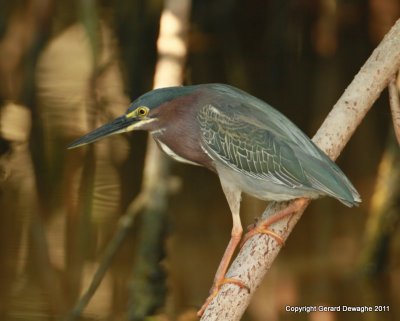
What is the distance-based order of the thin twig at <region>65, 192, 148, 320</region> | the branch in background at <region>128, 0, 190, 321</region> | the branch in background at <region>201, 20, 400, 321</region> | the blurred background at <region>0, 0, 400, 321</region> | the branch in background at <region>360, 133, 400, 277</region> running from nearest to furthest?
the branch in background at <region>201, 20, 400, 321</region> → the thin twig at <region>65, 192, 148, 320</region> → the branch in background at <region>128, 0, 190, 321</region> → the blurred background at <region>0, 0, 400, 321</region> → the branch in background at <region>360, 133, 400, 277</region>

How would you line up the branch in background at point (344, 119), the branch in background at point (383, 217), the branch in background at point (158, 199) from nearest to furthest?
the branch in background at point (344, 119) → the branch in background at point (158, 199) → the branch in background at point (383, 217)

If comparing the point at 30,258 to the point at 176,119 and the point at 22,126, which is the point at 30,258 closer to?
the point at 22,126

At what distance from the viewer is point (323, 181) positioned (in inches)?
89.7

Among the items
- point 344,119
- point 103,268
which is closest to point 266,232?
point 344,119

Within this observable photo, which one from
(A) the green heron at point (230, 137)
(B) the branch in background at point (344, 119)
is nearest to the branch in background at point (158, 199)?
(A) the green heron at point (230, 137)

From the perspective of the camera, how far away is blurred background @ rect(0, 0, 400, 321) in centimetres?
387

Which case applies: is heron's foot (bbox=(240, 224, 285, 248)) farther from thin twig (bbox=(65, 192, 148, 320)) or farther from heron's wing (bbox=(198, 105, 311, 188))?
thin twig (bbox=(65, 192, 148, 320))

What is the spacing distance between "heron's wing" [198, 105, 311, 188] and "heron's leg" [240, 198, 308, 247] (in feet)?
0.25

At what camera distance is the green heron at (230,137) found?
2.36 m

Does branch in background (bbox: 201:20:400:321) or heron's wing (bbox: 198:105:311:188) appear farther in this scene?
heron's wing (bbox: 198:105:311:188)

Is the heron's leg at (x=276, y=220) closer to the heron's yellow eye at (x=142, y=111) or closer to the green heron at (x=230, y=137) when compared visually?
the green heron at (x=230, y=137)

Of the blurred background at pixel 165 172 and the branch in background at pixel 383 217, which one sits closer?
the blurred background at pixel 165 172

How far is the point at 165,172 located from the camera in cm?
376

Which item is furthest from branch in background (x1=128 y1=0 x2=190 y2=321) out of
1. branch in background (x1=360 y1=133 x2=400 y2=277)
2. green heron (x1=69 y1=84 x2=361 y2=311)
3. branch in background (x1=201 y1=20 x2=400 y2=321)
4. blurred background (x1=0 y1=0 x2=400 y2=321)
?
branch in background (x1=201 y1=20 x2=400 y2=321)
